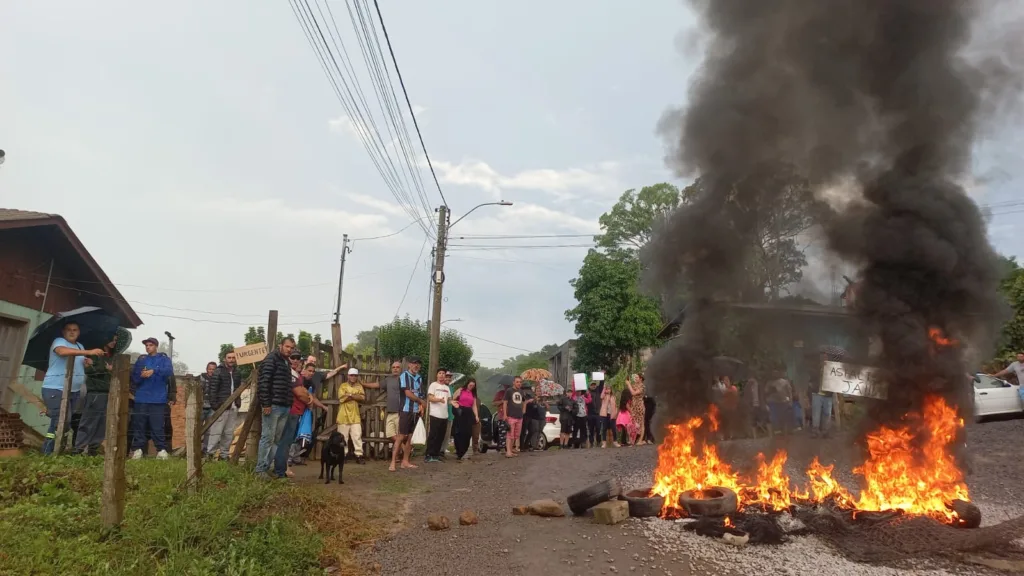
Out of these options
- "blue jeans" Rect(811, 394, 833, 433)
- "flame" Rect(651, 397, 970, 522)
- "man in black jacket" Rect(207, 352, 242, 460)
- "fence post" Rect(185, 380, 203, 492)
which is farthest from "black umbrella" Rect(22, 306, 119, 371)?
"blue jeans" Rect(811, 394, 833, 433)

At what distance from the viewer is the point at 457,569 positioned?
5051 millimetres

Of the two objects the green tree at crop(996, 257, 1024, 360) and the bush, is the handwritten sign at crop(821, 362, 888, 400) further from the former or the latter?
the green tree at crop(996, 257, 1024, 360)

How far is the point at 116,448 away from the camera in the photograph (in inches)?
199

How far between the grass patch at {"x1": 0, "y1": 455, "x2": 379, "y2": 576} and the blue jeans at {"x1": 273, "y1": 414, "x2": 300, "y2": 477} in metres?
0.98

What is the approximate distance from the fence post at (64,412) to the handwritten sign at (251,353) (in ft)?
6.68

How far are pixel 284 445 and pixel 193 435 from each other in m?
1.82

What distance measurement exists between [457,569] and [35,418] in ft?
37.3

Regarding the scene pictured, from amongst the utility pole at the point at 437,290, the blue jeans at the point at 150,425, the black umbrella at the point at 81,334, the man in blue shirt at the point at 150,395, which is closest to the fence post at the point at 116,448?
the man in blue shirt at the point at 150,395

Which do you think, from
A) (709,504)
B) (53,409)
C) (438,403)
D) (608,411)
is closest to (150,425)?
(53,409)

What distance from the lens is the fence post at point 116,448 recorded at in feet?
16.3

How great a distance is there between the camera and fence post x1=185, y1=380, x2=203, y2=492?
6125 millimetres

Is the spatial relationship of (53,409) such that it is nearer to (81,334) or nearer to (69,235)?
(81,334)

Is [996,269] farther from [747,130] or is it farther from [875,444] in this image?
[747,130]

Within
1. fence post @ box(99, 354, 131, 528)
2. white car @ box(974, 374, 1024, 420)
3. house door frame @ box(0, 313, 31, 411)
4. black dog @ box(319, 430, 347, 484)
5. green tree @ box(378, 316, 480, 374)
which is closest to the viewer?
fence post @ box(99, 354, 131, 528)
